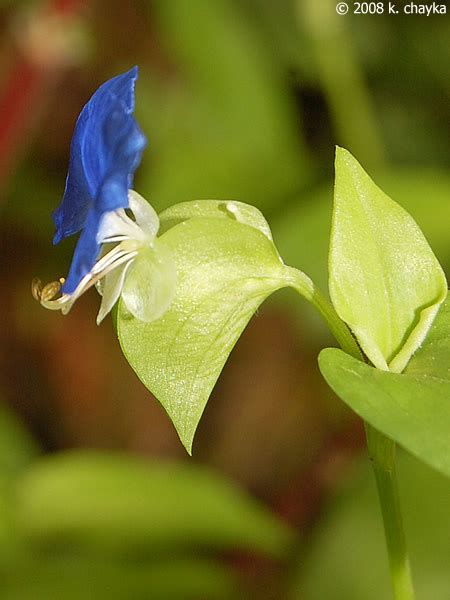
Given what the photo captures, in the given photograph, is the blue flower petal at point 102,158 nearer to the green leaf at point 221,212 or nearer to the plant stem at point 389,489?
the green leaf at point 221,212

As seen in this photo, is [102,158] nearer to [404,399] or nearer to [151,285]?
[151,285]

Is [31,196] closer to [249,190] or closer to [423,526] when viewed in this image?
[249,190]

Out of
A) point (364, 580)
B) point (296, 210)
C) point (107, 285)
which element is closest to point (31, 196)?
point (296, 210)
